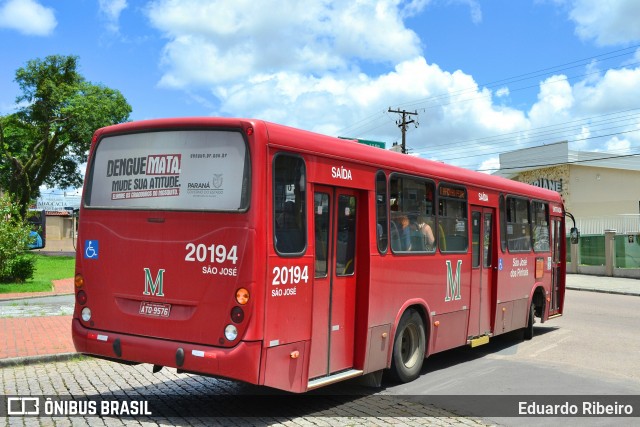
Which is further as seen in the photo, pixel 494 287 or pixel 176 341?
pixel 494 287

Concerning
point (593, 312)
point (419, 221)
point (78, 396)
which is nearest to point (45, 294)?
point (78, 396)

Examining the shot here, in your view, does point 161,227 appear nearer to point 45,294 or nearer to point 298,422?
point 298,422

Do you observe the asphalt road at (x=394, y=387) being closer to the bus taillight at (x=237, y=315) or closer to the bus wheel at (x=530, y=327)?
the bus wheel at (x=530, y=327)

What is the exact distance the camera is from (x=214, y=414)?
679 centimetres

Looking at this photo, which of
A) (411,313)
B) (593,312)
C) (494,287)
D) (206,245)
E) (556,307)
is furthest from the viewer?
(593,312)

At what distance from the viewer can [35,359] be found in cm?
912

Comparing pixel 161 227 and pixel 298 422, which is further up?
pixel 161 227

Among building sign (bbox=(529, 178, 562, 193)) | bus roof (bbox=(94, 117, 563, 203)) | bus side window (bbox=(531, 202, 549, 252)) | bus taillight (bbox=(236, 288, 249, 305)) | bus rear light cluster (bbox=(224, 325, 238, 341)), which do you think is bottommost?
bus rear light cluster (bbox=(224, 325, 238, 341))

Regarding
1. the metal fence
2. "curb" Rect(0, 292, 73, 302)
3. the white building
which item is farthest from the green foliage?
the white building

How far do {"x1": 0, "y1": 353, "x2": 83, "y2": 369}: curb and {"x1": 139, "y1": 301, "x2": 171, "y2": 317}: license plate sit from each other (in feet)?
10.2

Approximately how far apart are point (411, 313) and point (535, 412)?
6.56 ft

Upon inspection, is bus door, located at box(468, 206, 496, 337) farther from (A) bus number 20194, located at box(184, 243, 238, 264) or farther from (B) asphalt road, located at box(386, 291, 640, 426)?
(A) bus number 20194, located at box(184, 243, 238, 264)

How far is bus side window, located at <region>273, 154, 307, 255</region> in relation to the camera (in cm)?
640

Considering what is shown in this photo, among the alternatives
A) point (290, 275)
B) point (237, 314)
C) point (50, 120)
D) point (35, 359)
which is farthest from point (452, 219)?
point (50, 120)
